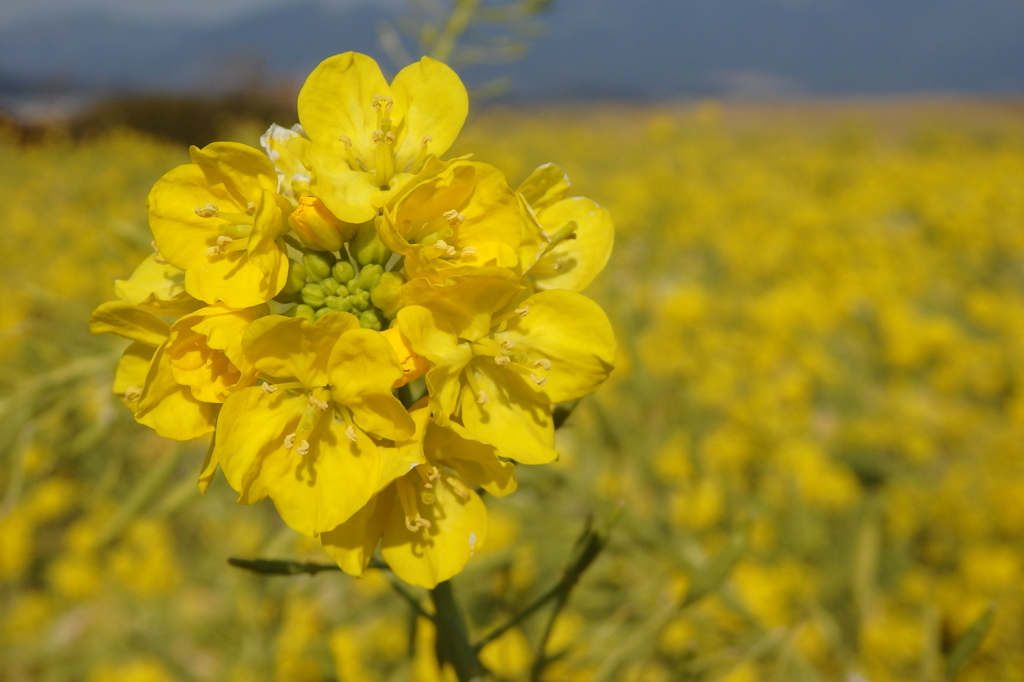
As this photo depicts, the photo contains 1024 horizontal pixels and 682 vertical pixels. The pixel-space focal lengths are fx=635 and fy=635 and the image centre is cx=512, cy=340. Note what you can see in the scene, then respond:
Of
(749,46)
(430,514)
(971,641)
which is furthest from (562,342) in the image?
(749,46)

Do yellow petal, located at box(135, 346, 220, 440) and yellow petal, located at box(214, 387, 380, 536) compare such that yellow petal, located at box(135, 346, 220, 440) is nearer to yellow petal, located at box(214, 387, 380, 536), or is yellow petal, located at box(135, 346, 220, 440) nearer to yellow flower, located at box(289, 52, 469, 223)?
yellow petal, located at box(214, 387, 380, 536)

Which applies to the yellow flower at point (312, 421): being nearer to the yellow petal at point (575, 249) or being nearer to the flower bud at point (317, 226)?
the flower bud at point (317, 226)

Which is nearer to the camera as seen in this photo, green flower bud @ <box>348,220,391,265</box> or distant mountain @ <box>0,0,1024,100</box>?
green flower bud @ <box>348,220,391,265</box>

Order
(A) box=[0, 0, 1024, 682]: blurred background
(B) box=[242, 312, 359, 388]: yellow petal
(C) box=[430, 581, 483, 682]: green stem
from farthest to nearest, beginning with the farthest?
(A) box=[0, 0, 1024, 682]: blurred background < (C) box=[430, 581, 483, 682]: green stem < (B) box=[242, 312, 359, 388]: yellow petal

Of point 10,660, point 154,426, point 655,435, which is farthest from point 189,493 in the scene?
point 10,660

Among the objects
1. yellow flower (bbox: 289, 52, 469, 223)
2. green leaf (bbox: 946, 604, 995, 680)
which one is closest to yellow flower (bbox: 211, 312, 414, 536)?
yellow flower (bbox: 289, 52, 469, 223)

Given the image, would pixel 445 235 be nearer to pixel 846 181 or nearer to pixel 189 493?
pixel 189 493

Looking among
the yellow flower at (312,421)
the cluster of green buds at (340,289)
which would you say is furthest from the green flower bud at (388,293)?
the yellow flower at (312,421)
